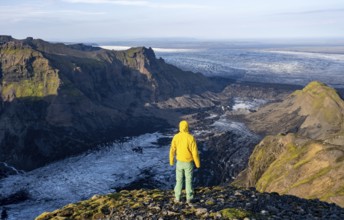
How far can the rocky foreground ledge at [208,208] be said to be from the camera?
72.4 feet

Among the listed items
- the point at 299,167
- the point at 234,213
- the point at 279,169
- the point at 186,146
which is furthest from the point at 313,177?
the point at 234,213

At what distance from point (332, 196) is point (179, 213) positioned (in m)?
42.0

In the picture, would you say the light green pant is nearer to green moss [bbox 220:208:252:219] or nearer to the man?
the man

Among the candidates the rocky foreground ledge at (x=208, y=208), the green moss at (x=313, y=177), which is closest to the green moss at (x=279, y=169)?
the green moss at (x=313, y=177)

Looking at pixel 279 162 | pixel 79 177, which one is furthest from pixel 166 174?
pixel 279 162

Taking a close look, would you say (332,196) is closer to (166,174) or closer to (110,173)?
(166,174)

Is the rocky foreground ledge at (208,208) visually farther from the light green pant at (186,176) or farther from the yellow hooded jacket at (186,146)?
the yellow hooded jacket at (186,146)

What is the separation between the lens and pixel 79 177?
472ft

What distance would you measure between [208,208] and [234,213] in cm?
205

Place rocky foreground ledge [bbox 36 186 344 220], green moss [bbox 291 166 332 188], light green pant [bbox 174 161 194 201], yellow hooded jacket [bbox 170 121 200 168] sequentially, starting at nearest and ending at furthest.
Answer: rocky foreground ledge [bbox 36 186 344 220] → yellow hooded jacket [bbox 170 121 200 168] → light green pant [bbox 174 161 194 201] → green moss [bbox 291 166 332 188]

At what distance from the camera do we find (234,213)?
21.2 meters

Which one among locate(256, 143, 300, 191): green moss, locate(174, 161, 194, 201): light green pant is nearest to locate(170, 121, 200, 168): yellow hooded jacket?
locate(174, 161, 194, 201): light green pant

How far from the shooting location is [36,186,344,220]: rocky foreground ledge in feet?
72.4

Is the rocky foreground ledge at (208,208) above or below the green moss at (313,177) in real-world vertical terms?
above
